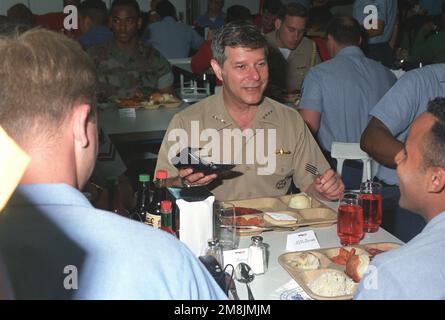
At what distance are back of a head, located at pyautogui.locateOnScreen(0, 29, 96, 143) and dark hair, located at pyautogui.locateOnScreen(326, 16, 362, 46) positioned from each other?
300cm

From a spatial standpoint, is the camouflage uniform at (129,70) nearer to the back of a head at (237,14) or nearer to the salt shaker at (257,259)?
the back of a head at (237,14)

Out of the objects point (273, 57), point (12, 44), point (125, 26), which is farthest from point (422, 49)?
point (12, 44)

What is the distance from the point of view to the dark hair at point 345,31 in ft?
12.7

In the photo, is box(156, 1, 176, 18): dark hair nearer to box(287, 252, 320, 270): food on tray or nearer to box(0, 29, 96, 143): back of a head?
box(287, 252, 320, 270): food on tray

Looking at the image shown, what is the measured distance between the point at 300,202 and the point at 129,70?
2.89 metres

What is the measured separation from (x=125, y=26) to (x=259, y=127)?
7.70 feet

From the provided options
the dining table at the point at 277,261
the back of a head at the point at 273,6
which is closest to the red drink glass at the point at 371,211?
the dining table at the point at 277,261

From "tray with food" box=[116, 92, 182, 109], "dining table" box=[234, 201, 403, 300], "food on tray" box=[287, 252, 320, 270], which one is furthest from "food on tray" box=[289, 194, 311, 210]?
"tray with food" box=[116, 92, 182, 109]

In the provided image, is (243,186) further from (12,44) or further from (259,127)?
(12,44)

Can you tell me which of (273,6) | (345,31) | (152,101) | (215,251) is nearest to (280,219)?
(215,251)

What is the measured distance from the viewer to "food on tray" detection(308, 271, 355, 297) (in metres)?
1.62

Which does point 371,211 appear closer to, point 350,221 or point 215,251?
point 350,221

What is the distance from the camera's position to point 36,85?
3.80ft

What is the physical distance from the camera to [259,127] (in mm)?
2832
